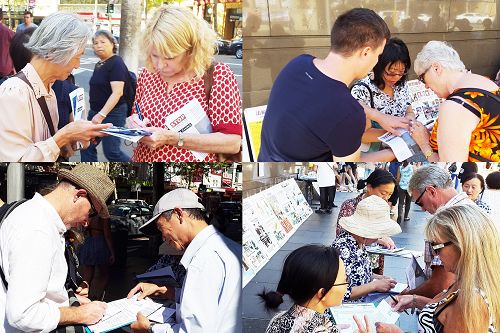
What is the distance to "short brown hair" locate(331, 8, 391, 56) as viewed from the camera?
2.87 m

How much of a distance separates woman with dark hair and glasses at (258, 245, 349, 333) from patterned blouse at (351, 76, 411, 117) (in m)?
0.76

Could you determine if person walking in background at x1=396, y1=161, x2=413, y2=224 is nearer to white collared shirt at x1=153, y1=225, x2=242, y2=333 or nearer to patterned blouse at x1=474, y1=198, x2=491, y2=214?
patterned blouse at x1=474, y1=198, x2=491, y2=214

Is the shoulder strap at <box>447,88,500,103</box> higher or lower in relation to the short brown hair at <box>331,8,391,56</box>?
lower

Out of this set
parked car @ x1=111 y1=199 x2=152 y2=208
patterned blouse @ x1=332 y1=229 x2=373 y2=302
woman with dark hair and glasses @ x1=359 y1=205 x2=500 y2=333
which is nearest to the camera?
woman with dark hair and glasses @ x1=359 y1=205 x2=500 y2=333

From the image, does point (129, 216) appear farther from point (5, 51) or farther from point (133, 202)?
point (5, 51)

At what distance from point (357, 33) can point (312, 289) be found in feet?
3.98

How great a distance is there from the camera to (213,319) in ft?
10.4

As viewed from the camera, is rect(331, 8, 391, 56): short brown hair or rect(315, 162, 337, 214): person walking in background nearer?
rect(331, 8, 391, 56): short brown hair

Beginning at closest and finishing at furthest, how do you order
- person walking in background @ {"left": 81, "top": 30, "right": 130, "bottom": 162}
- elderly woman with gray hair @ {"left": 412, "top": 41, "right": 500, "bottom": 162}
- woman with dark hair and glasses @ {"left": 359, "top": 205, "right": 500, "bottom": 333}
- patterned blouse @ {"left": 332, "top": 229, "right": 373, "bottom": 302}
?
woman with dark hair and glasses @ {"left": 359, "top": 205, "right": 500, "bottom": 333} < elderly woman with gray hair @ {"left": 412, "top": 41, "right": 500, "bottom": 162} < person walking in background @ {"left": 81, "top": 30, "right": 130, "bottom": 162} < patterned blouse @ {"left": 332, "top": 229, "right": 373, "bottom": 302}

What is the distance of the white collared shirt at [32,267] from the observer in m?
2.86

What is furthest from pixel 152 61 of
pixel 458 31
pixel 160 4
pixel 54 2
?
pixel 458 31

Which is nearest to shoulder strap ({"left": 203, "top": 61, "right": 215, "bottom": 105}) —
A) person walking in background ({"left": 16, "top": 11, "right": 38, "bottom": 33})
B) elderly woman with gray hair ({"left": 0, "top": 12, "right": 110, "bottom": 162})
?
elderly woman with gray hair ({"left": 0, "top": 12, "right": 110, "bottom": 162})

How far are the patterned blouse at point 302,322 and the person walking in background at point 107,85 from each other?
1.24m

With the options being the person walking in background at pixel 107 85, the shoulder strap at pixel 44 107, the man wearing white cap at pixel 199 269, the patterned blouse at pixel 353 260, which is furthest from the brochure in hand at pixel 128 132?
the patterned blouse at pixel 353 260
